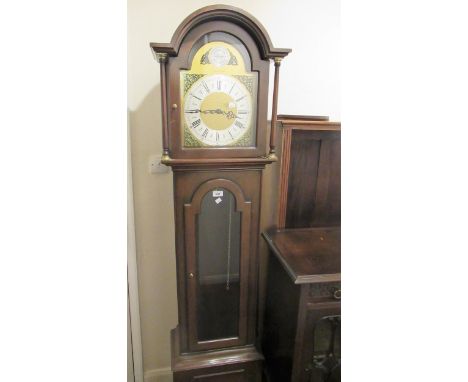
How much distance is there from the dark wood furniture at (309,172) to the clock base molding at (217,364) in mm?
562

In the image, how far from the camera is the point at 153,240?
4.44 ft

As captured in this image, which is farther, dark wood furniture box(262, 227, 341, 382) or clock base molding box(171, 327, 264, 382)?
clock base molding box(171, 327, 264, 382)

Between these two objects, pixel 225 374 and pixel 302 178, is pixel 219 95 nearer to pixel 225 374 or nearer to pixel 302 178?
pixel 302 178

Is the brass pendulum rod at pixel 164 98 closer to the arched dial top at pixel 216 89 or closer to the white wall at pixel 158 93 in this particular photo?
the arched dial top at pixel 216 89

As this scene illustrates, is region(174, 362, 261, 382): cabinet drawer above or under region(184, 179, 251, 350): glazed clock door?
under

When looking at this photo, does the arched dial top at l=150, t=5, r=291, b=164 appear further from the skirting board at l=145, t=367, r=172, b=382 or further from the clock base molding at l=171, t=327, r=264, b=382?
the skirting board at l=145, t=367, r=172, b=382

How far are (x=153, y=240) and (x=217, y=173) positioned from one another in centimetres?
56

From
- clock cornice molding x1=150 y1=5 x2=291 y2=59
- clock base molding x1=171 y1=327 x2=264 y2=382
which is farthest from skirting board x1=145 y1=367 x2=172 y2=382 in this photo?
clock cornice molding x1=150 y1=5 x2=291 y2=59

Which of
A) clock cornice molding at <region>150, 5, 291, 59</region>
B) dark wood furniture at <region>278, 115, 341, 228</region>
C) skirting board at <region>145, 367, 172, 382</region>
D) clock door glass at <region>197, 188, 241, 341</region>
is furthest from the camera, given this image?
skirting board at <region>145, 367, 172, 382</region>

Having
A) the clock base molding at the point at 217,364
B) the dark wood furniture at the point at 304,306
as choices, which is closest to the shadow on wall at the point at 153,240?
the clock base molding at the point at 217,364

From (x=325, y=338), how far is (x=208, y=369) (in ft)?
1.56

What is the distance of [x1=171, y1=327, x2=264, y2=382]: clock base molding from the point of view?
1.10 metres
